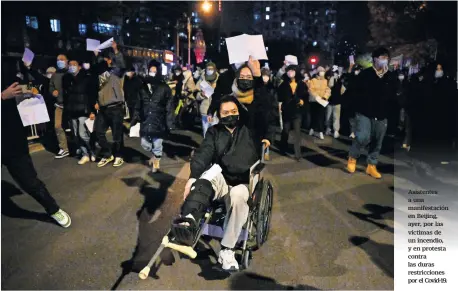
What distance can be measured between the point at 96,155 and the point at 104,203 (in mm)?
2608

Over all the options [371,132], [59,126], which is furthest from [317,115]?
[59,126]

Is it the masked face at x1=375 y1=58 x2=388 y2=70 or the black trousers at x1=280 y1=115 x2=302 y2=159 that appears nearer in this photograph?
the masked face at x1=375 y1=58 x2=388 y2=70

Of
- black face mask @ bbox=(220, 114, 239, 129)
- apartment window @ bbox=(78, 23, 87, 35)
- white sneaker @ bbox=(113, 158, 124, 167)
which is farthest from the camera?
apartment window @ bbox=(78, 23, 87, 35)

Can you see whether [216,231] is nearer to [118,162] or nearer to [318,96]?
[118,162]

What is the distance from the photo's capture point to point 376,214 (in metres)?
4.88

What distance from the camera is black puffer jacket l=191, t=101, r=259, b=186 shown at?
12.3 ft

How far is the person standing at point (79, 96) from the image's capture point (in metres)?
6.68

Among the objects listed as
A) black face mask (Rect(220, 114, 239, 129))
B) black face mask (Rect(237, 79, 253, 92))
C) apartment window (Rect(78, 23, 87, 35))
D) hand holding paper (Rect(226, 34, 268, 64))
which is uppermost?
apartment window (Rect(78, 23, 87, 35))

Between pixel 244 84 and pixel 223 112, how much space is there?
128 centimetres

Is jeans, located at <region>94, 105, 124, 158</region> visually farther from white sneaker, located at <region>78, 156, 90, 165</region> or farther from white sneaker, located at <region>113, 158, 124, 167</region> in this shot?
white sneaker, located at <region>78, 156, 90, 165</region>

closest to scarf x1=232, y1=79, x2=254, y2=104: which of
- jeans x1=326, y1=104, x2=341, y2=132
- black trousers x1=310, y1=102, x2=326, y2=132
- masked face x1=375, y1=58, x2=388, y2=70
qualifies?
masked face x1=375, y1=58, x2=388, y2=70

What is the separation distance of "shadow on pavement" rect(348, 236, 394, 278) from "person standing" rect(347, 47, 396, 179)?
8.76ft

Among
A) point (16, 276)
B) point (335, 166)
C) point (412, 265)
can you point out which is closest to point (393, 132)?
point (335, 166)

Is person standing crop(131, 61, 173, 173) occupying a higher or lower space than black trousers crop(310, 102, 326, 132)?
higher
